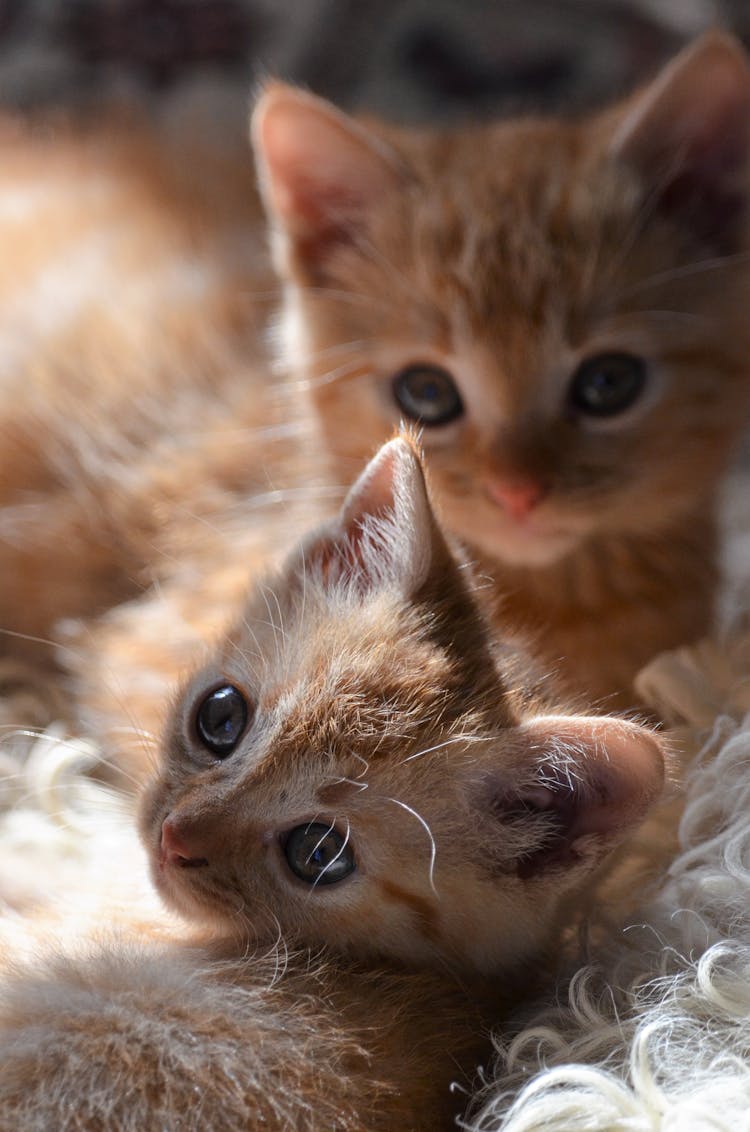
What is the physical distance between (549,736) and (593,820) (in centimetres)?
7

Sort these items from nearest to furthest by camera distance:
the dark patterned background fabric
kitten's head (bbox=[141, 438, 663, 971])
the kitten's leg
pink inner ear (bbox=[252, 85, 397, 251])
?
the kitten's leg → kitten's head (bbox=[141, 438, 663, 971]) → pink inner ear (bbox=[252, 85, 397, 251]) → the dark patterned background fabric

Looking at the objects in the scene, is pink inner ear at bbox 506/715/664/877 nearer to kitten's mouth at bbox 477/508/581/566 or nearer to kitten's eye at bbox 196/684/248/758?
kitten's eye at bbox 196/684/248/758

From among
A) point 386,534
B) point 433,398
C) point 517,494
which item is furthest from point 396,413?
point 386,534

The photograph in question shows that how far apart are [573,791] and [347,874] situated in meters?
0.18

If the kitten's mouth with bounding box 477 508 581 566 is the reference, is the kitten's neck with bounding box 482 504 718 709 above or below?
below

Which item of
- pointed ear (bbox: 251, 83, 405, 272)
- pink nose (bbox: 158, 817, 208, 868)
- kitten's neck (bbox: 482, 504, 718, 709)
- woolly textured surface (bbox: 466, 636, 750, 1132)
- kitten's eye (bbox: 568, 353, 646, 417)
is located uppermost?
pointed ear (bbox: 251, 83, 405, 272)

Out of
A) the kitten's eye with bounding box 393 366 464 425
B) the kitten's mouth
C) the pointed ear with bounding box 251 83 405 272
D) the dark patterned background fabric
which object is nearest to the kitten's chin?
the kitten's mouth

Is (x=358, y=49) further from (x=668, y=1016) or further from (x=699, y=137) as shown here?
(x=668, y=1016)

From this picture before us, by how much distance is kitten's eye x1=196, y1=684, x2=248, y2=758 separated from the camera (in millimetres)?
968

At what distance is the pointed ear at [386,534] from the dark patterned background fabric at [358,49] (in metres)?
→ 1.03

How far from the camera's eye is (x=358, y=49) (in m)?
1.83

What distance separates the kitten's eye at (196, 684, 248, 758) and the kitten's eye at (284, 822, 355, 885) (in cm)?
10

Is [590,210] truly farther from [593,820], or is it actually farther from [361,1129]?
[361,1129]

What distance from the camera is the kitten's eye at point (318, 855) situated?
2.94ft
